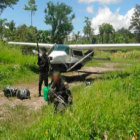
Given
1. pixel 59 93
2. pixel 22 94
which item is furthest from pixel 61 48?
pixel 59 93

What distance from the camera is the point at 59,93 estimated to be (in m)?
5.38

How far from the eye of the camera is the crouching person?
5270 mm

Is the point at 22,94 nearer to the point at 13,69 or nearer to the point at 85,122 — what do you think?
the point at 85,122

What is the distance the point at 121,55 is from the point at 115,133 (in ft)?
110

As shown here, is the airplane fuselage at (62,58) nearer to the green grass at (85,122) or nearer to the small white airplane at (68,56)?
the small white airplane at (68,56)

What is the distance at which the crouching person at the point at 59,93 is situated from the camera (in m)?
5.27

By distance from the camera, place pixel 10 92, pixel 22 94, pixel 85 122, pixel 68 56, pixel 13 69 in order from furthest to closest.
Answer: pixel 13 69
pixel 68 56
pixel 10 92
pixel 22 94
pixel 85 122

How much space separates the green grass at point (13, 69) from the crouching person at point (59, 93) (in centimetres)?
581

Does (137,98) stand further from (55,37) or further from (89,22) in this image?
(89,22)

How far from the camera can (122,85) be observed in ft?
26.6

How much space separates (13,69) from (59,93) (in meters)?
8.72

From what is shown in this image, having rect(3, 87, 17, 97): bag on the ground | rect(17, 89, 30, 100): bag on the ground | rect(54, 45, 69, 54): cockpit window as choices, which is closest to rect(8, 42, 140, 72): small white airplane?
rect(54, 45, 69, 54): cockpit window

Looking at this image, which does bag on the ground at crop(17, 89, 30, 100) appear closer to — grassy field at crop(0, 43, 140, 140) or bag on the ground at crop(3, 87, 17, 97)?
bag on the ground at crop(3, 87, 17, 97)

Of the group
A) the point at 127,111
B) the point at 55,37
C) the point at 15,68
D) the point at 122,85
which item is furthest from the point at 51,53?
the point at 55,37
